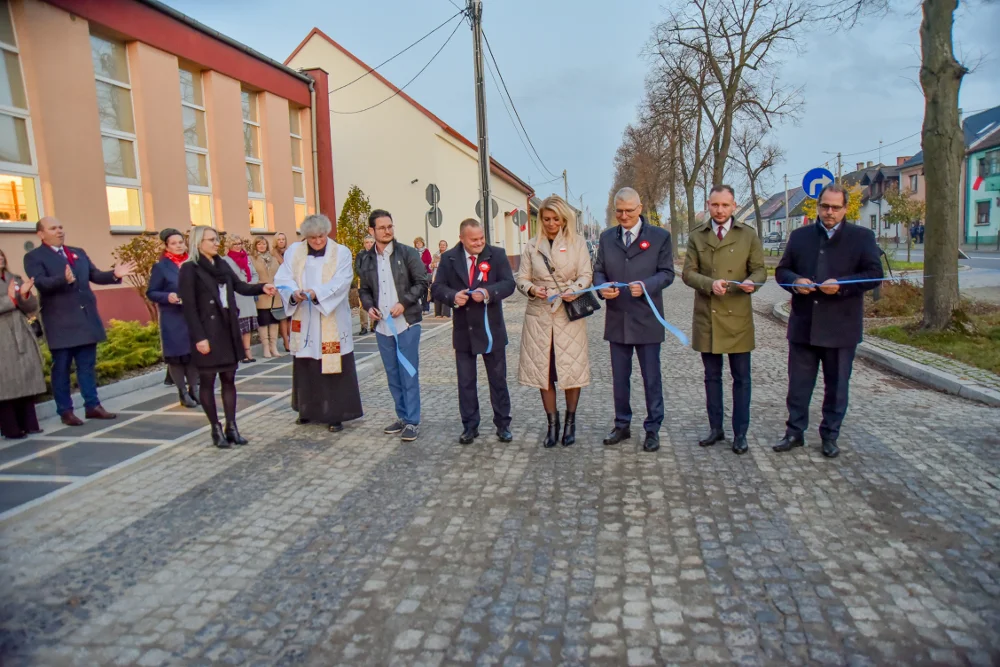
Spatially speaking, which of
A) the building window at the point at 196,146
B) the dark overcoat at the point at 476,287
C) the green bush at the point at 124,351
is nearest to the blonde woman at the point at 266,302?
the green bush at the point at 124,351

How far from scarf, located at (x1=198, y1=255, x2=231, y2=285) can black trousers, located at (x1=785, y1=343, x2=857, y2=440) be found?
484 cm

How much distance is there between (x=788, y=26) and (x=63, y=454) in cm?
2703

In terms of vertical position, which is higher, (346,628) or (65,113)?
(65,113)

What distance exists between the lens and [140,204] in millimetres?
12844

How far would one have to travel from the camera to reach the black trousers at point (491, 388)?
6164 millimetres

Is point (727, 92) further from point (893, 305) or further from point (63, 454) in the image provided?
point (63, 454)

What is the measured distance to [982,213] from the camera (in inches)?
2029

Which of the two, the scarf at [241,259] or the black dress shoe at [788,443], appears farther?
the scarf at [241,259]

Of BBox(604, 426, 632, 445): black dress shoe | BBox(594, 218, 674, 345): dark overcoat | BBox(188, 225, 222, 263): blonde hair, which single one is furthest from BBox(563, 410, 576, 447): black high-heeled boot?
BBox(188, 225, 222, 263): blonde hair

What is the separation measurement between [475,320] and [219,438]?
249cm

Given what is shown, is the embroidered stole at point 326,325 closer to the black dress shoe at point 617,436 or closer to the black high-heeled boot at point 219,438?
the black high-heeled boot at point 219,438

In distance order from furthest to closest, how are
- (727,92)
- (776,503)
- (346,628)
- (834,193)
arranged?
1. (727,92)
2. (834,193)
3. (776,503)
4. (346,628)

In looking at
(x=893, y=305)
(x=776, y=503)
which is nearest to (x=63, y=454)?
(x=776, y=503)

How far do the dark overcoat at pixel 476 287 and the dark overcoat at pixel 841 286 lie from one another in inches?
92.0
